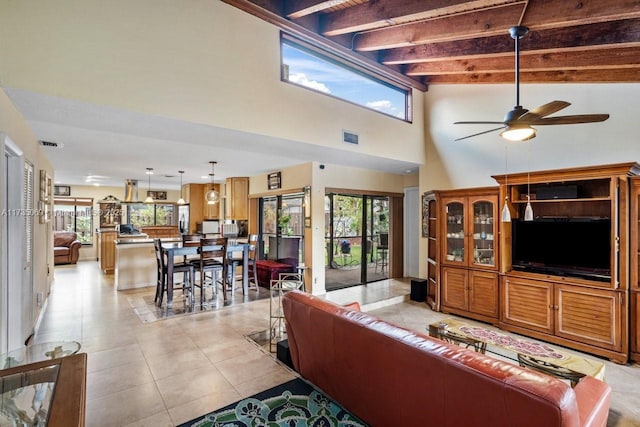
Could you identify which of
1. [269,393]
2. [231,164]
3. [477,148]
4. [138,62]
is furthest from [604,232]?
[231,164]

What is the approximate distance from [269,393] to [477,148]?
455 centimetres

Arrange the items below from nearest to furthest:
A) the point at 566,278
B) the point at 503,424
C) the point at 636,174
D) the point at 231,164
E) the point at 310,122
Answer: the point at 503,424 < the point at 636,174 < the point at 566,278 < the point at 310,122 < the point at 231,164

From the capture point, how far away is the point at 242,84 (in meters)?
3.49

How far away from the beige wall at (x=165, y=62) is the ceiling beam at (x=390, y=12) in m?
0.88

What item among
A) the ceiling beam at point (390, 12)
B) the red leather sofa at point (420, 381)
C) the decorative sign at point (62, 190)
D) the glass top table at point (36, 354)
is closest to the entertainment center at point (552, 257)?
the ceiling beam at point (390, 12)

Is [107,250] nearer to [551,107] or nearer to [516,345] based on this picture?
[516,345]

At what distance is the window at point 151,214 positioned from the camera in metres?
11.1

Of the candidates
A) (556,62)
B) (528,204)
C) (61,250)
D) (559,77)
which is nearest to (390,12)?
(556,62)

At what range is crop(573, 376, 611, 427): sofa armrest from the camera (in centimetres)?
151

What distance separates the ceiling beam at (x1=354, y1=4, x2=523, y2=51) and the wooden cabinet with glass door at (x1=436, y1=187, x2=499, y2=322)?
2.15 m

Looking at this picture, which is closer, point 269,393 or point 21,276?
point 269,393

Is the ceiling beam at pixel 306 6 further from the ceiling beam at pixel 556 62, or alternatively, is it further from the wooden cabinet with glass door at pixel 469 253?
the wooden cabinet with glass door at pixel 469 253

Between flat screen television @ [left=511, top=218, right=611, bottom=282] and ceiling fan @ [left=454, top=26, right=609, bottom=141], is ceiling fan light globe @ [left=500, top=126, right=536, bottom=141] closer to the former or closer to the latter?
ceiling fan @ [left=454, top=26, right=609, bottom=141]

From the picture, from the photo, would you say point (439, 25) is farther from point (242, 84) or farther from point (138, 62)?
point (138, 62)
